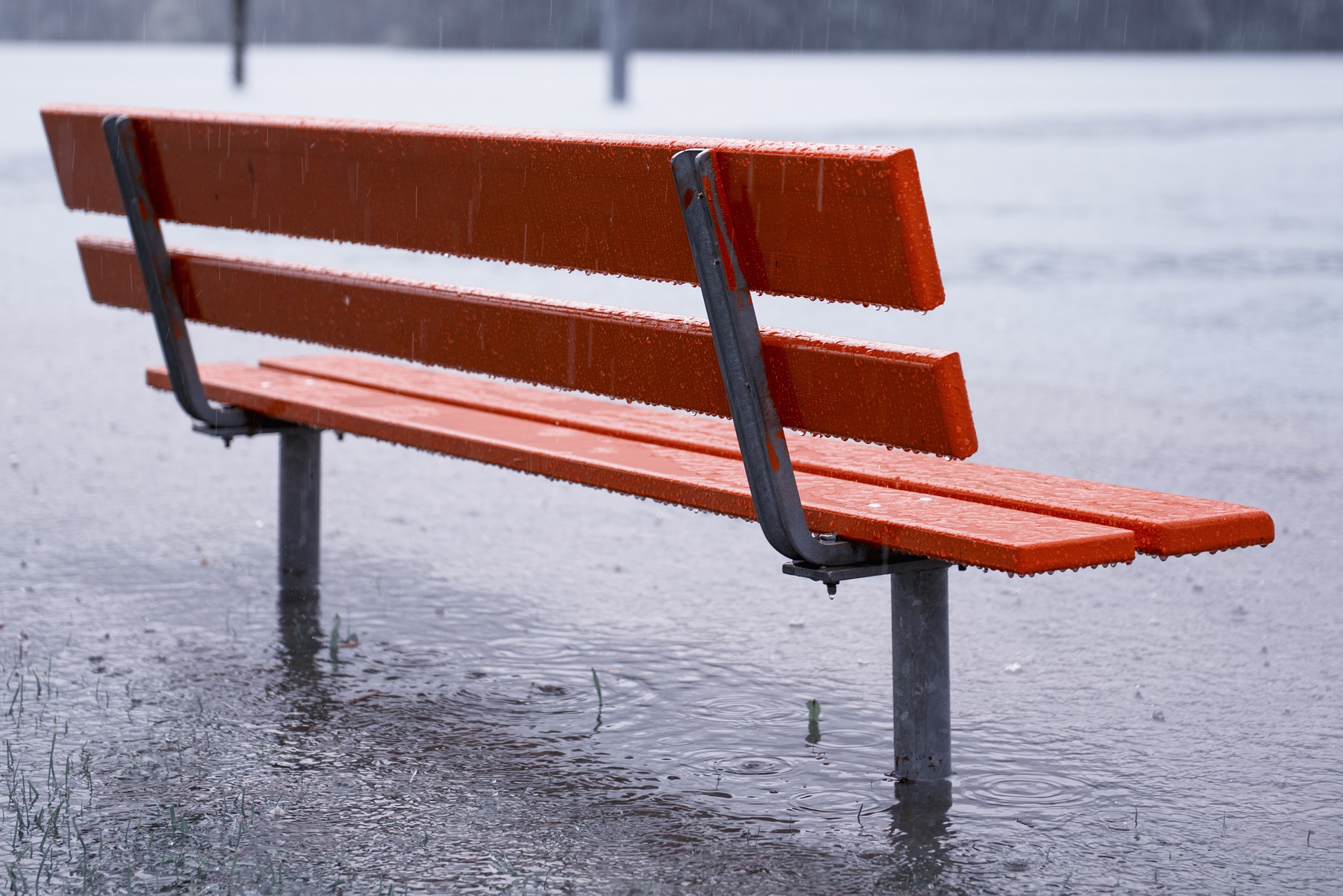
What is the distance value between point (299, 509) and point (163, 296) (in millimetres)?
686

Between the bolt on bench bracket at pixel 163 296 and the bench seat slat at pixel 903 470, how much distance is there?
264mm

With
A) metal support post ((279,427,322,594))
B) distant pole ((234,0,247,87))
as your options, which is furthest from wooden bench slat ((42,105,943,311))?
distant pole ((234,0,247,87))

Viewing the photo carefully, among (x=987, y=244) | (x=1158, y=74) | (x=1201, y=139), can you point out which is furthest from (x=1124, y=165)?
(x=1158, y=74)

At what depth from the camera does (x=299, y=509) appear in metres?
5.15

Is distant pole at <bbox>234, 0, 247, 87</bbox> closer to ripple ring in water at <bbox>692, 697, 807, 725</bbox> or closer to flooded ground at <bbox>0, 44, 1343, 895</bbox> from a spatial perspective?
flooded ground at <bbox>0, 44, 1343, 895</bbox>

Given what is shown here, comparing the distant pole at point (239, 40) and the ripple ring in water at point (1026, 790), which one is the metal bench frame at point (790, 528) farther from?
the distant pole at point (239, 40)

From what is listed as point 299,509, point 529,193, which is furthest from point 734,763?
point 299,509

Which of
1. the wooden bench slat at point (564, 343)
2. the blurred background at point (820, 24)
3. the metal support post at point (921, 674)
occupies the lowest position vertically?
the blurred background at point (820, 24)

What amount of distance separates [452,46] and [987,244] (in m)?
45.0

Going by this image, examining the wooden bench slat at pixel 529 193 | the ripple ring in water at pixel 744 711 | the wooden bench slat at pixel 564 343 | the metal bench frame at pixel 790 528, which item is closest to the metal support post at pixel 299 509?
Result: the wooden bench slat at pixel 564 343

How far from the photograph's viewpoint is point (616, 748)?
3.92m

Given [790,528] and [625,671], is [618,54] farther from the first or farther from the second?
[790,528]

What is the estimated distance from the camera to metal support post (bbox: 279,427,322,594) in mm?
5047

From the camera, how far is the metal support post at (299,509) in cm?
505
